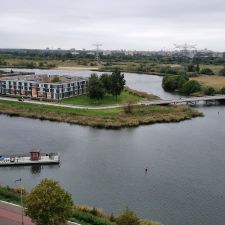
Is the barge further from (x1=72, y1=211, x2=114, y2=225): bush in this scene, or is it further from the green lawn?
the green lawn

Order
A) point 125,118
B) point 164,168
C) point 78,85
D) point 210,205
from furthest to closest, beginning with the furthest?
point 78,85 < point 125,118 < point 164,168 < point 210,205

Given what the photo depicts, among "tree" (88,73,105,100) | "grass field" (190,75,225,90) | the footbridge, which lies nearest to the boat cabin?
"tree" (88,73,105,100)

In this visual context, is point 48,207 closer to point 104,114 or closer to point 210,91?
point 104,114

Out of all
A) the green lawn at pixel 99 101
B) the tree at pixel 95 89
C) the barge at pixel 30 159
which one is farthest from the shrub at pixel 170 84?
the barge at pixel 30 159

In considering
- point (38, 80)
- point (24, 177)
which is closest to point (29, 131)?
point (24, 177)

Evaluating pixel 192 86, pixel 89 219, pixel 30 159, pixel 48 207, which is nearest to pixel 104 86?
pixel 192 86

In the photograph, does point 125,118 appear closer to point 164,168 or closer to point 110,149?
point 110,149

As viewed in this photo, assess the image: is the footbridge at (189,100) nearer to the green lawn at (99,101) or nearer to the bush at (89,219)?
the green lawn at (99,101)
